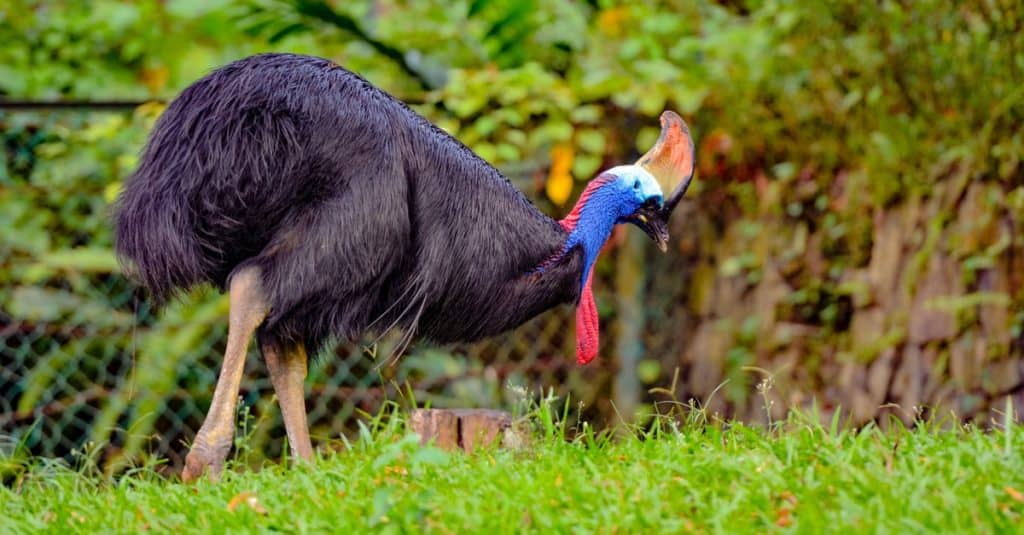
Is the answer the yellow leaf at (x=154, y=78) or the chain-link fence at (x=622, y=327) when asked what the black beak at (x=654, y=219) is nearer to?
the chain-link fence at (x=622, y=327)

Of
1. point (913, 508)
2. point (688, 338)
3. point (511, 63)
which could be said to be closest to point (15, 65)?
point (511, 63)

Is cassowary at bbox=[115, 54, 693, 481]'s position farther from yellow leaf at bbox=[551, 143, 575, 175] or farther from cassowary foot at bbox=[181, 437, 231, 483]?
yellow leaf at bbox=[551, 143, 575, 175]

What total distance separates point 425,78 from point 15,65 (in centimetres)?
213

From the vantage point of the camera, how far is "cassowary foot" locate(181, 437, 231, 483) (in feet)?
10.6

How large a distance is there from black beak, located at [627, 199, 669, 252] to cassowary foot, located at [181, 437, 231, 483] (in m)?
1.26

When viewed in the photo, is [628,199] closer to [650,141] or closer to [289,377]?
[289,377]

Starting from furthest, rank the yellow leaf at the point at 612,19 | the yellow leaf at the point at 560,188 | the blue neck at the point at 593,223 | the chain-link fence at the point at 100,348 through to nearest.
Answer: the yellow leaf at the point at 612,19
the yellow leaf at the point at 560,188
the chain-link fence at the point at 100,348
the blue neck at the point at 593,223

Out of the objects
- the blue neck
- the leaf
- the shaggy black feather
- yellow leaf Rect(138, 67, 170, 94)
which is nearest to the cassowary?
the shaggy black feather

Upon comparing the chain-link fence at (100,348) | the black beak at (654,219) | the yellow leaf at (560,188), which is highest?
the black beak at (654,219)

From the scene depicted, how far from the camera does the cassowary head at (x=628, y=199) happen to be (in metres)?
3.60

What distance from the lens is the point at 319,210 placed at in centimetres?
321

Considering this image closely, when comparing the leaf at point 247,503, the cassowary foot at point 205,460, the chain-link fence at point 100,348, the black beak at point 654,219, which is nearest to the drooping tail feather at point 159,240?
the cassowary foot at point 205,460

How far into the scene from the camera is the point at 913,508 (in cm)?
247

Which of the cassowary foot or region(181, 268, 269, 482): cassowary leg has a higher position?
Result: region(181, 268, 269, 482): cassowary leg
